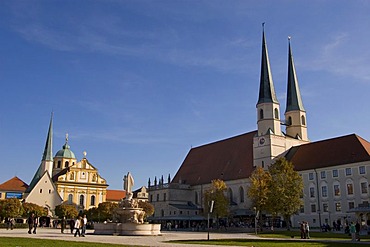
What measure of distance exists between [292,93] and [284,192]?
1219 inches

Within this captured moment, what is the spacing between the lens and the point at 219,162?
83062 millimetres

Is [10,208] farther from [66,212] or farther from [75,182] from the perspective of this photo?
A: [75,182]

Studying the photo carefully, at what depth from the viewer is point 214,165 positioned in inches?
3305

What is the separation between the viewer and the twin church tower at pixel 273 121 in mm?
69625

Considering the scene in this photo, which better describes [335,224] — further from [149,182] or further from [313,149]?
[149,182]

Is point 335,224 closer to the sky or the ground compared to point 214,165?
closer to the ground

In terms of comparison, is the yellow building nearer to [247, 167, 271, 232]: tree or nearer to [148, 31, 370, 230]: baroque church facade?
[148, 31, 370, 230]: baroque church facade

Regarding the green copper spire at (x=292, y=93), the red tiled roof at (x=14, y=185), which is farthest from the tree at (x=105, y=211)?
the green copper spire at (x=292, y=93)

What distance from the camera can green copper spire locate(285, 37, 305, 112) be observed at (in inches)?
2949

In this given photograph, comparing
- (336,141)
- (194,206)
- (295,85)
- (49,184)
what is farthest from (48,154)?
(336,141)

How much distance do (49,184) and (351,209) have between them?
193 feet

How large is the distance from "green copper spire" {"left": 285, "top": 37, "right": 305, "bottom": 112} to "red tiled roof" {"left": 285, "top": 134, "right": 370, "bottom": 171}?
28.2ft

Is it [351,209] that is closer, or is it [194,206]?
[351,209]

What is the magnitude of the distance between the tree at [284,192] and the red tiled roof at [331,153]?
10856mm
